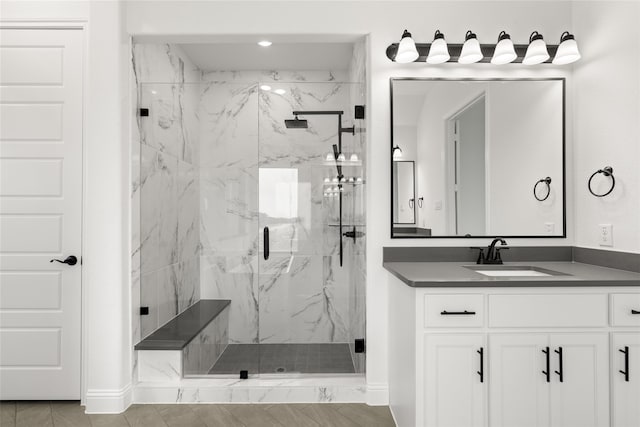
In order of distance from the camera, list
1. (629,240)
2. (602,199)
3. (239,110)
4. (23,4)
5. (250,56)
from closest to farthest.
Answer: (629,240), (602,199), (23,4), (239,110), (250,56)

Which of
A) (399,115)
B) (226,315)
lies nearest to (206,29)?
(399,115)

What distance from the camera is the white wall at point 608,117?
202 centimetres

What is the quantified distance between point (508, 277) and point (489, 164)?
2.87ft

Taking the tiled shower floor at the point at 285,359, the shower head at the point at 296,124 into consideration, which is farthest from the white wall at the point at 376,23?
the shower head at the point at 296,124

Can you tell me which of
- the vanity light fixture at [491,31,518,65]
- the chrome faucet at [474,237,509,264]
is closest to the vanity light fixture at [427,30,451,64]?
the vanity light fixture at [491,31,518,65]

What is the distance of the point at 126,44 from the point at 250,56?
131 centimetres

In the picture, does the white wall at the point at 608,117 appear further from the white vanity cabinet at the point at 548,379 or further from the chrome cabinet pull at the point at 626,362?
the white vanity cabinet at the point at 548,379

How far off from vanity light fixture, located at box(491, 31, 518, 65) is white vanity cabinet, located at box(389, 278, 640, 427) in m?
1.33

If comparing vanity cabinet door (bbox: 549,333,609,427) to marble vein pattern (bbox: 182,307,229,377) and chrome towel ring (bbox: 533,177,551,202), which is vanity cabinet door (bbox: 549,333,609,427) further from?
marble vein pattern (bbox: 182,307,229,377)

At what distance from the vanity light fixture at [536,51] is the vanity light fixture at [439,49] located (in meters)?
0.46

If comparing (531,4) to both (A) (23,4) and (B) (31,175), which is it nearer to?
(A) (23,4)

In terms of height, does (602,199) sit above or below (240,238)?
above

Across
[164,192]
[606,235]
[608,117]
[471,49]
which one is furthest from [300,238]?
[608,117]

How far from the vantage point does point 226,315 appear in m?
2.94
